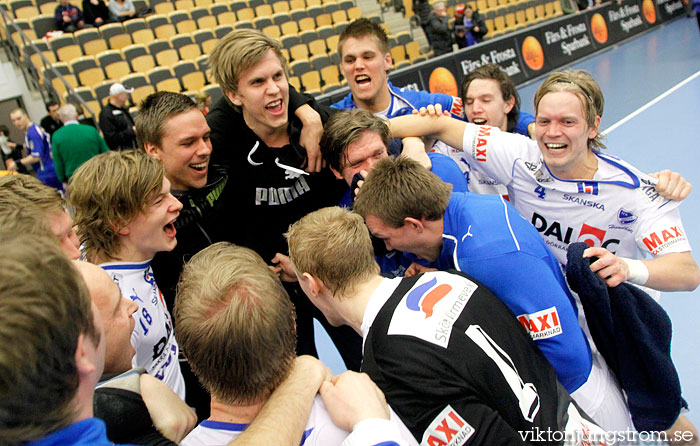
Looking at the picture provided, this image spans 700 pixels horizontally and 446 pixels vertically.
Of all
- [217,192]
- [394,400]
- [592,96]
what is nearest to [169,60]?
[217,192]

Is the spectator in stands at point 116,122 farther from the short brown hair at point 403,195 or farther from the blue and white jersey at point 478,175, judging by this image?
the short brown hair at point 403,195

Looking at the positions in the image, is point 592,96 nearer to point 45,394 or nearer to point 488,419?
point 488,419

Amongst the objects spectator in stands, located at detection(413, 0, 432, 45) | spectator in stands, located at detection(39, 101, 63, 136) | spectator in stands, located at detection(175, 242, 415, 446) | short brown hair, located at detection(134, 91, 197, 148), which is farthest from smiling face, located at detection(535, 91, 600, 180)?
spectator in stands, located at detection(413, 0, 432, 45)

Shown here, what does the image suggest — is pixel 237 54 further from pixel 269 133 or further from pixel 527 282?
pixel 527 282

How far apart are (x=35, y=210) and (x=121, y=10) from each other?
12.2 metres

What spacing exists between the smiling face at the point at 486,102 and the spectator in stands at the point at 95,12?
11242 mm

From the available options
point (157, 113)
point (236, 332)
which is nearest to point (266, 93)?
point (157, 113)

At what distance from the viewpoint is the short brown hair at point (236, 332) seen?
1.40 metres

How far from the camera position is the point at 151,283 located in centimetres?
231

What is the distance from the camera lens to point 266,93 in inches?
108

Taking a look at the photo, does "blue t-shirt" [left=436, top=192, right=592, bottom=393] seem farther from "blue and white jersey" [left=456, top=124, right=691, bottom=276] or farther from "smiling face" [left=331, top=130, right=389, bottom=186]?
"smiling face" [left=331, top=130, right=389, bottom=186]

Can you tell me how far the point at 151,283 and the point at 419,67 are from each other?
901 centimetres

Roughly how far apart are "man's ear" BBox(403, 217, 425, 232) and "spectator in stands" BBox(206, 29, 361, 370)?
36.6 inches

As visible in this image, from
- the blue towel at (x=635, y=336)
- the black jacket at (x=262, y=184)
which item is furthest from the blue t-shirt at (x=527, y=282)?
the black jacket at (x=262, y=184)
